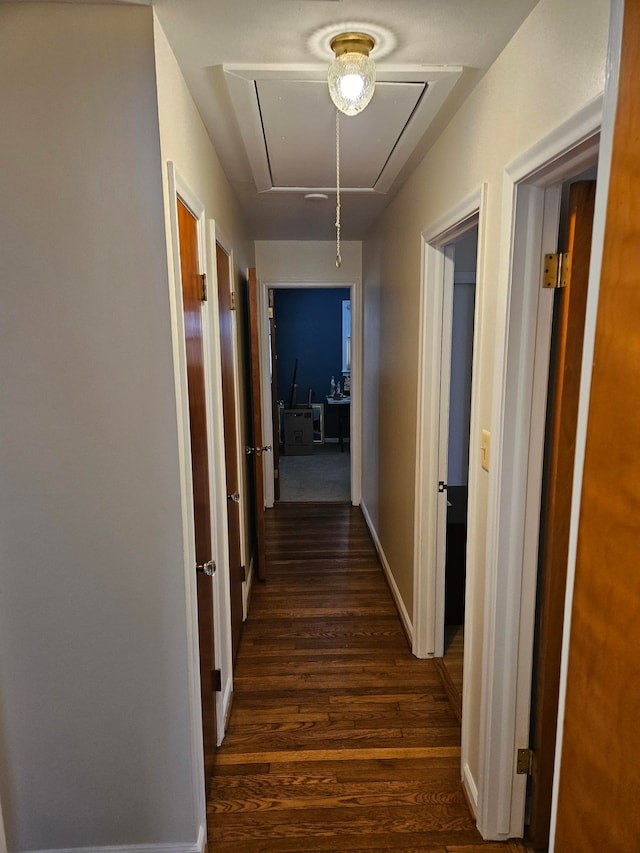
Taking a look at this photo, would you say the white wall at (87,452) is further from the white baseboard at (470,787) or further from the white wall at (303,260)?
the white wall at (303,260)

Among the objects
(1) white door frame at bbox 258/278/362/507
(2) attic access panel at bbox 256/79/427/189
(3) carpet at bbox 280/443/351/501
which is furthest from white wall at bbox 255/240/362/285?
(3) carpet at bbox 280/443/351/501

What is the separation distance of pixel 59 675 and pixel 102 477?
0.62m

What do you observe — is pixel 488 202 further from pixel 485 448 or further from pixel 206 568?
pixel 206 568

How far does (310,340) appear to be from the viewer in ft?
25.1

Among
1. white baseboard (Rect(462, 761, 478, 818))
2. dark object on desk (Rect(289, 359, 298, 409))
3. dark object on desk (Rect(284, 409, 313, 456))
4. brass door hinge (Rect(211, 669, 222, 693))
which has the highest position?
dark object on desk (Rect(289, 359, 298, 409))

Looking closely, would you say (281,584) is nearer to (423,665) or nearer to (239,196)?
(423,665)

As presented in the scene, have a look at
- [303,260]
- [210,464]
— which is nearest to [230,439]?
[210,464]

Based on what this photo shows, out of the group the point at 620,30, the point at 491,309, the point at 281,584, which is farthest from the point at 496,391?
the point at 281,584

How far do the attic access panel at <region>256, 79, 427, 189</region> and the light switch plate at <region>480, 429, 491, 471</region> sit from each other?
3.68 ft

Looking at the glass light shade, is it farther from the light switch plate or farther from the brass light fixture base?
the light switch plate

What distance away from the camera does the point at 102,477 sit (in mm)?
1390

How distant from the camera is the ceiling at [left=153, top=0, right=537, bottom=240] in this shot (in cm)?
121

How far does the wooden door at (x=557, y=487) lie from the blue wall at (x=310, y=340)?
20.1 ft

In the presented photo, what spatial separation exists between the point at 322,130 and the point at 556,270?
1090 millimetres
